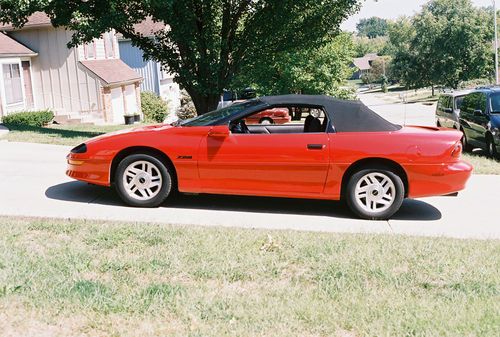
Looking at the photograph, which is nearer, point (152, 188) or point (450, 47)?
point (152, 188)

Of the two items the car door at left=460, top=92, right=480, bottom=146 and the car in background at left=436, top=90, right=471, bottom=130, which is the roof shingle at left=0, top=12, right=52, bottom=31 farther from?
the car door at left=460, top=92, right=480, bottom=146

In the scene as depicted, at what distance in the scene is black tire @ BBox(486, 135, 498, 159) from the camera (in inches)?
497

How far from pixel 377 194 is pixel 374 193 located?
0.04m

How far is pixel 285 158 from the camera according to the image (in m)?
6.74

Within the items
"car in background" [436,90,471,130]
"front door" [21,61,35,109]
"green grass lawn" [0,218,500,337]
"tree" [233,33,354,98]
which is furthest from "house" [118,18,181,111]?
"green grass lawn" [0,218,500,337]

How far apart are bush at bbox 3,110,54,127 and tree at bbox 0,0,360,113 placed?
707cm

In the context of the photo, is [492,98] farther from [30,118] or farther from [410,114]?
[410,114]

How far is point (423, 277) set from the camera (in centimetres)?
440

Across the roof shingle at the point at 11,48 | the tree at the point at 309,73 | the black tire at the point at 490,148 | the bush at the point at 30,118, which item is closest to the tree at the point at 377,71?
the tree at the point at 309,73

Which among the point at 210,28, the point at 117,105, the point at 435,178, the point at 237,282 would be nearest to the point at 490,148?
the point at 435,178

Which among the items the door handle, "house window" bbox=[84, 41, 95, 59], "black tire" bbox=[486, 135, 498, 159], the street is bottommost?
the street

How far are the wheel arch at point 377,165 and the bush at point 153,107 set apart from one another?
98.2 ft

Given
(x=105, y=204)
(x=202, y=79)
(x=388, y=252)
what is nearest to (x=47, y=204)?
(x=105, y=204)

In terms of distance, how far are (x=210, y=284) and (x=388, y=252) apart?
1.68 m
